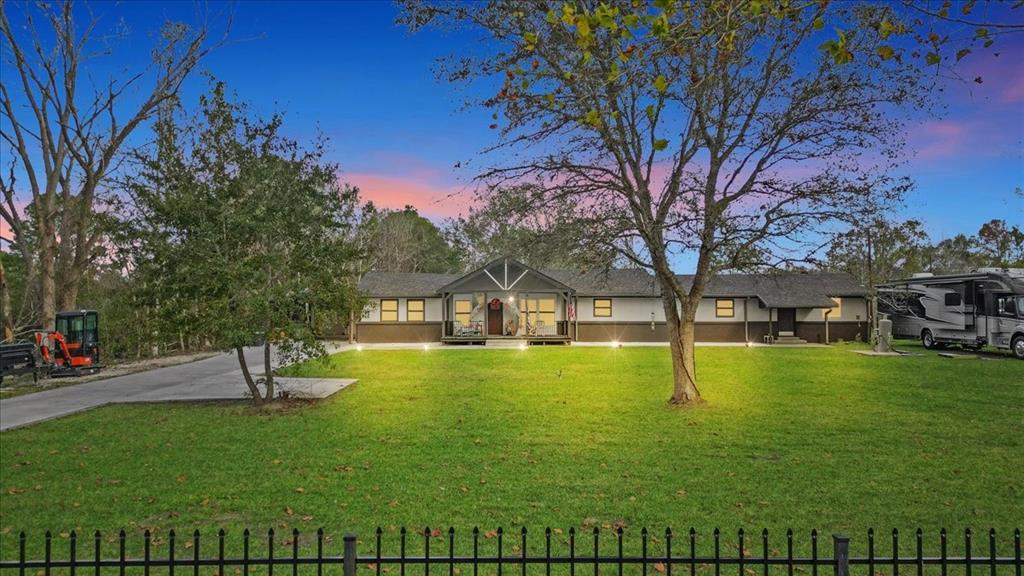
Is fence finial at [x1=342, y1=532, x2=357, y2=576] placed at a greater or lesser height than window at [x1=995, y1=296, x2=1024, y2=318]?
lesser

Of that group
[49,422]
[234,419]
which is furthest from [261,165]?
[49,422]

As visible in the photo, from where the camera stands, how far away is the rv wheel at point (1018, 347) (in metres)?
23.6

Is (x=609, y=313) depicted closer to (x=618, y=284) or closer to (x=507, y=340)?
(x=618, y=284)

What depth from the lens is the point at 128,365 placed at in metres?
23.8

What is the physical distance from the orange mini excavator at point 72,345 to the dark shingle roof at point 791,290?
2991cm

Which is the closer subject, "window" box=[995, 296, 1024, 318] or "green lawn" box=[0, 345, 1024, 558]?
"green lawn" box=[0, 345, 1024, 558]

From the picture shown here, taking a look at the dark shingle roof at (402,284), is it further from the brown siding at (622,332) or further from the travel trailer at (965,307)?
the travel trailer at (965,307)

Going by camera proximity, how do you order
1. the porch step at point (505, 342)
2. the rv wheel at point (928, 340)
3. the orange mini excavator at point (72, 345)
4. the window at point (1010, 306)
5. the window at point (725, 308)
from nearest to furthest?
the orange mini excavator at point (72, 345)
the window at point (1010, 306)
the rv wheel at point (928, 340)
the porch step at point (505, 342)
the window at point (725, 308)

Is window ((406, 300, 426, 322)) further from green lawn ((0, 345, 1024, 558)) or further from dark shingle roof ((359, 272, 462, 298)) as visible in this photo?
green lawn ((0, 345, 1024, 558))

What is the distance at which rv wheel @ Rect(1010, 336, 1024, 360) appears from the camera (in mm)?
23641

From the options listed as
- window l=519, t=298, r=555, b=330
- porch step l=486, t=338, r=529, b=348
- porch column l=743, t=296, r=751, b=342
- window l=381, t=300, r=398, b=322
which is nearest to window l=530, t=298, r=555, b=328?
window l=519, t=298, r=555, b=330

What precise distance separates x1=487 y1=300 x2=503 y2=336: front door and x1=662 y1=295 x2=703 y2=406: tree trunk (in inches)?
894

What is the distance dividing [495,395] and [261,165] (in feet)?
24.7

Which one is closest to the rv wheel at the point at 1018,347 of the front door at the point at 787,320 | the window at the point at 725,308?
the front door at the point at 787,320
